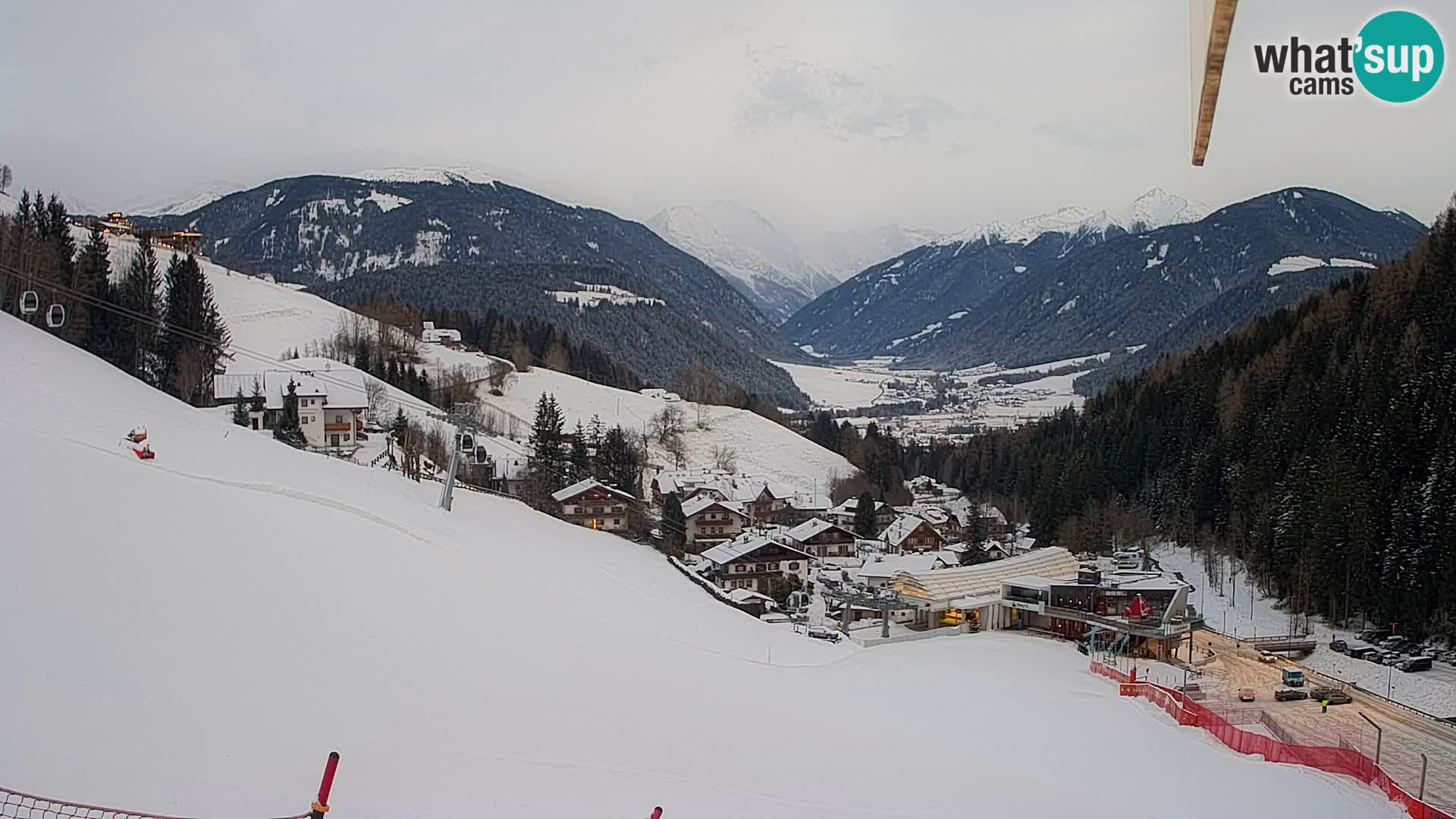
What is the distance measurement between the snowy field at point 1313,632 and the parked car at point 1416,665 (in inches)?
5.5

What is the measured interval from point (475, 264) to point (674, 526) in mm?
120423

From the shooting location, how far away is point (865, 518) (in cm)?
4728

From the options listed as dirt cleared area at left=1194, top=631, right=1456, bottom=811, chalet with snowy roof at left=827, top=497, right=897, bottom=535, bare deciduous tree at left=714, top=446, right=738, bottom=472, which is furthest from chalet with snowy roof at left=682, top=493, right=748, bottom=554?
dirt cleared area at left=1194, top=631, right=1456, bottom=811

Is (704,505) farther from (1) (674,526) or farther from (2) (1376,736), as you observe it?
(2) (1376,736)

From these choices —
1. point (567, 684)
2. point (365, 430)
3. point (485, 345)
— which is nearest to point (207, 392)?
point (365, 430)

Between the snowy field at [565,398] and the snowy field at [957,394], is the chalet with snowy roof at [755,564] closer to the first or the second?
the snowy field at [565,398]

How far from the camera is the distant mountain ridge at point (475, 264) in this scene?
11606 centimetres

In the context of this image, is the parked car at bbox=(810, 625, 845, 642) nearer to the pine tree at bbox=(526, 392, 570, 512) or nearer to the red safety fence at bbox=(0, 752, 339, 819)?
the pine tree at bbox=(526, 392, 570, 512)

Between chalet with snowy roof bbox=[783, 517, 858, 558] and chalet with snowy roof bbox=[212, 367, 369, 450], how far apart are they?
19.0 meters

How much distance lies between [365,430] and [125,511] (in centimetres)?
3091

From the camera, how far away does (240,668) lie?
667 centimetres

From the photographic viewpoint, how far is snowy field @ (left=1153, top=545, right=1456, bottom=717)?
2095 cm

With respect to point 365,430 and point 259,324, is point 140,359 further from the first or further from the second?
point 259,324

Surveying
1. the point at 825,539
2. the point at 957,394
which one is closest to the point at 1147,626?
the point at 825,539
